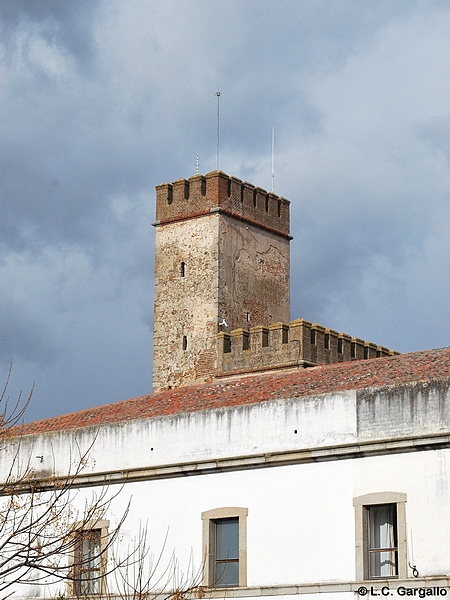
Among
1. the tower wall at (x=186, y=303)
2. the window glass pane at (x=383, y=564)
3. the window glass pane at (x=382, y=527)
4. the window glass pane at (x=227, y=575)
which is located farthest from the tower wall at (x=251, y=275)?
the window glass pane at (x=383, y=564)

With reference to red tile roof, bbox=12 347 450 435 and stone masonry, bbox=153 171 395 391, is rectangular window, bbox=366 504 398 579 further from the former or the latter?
stone masonry, bbox=153 171 395 391

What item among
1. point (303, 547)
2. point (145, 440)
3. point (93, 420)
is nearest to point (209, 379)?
point (93, 420)

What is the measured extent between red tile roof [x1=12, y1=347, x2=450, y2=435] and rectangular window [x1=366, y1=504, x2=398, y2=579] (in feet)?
5.81

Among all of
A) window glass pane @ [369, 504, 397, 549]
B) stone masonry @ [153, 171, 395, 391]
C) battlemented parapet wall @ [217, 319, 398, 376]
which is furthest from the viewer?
stone masonry @ [153, 171, 395, 391]

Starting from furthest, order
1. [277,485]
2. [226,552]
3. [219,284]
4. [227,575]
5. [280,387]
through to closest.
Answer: [219,284] < [280,387] < [226,552] < [227,575] < [277,485]

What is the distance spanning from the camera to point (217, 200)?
37.1 m

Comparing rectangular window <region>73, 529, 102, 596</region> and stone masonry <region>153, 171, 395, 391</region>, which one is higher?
stone masonry <region>153, 171, 395, 391</region>

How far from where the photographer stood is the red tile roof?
1814cm

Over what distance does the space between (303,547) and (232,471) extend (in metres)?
1.67

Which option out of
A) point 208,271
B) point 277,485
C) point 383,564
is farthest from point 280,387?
point 208,271

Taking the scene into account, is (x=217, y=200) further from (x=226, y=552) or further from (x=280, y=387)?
(x=226, y=552)

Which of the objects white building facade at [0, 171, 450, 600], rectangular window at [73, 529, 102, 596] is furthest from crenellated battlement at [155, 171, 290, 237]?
rectangular window at [73, 529, 102, 596]

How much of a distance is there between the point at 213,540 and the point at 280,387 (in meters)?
3.05

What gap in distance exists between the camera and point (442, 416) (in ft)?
51.4
